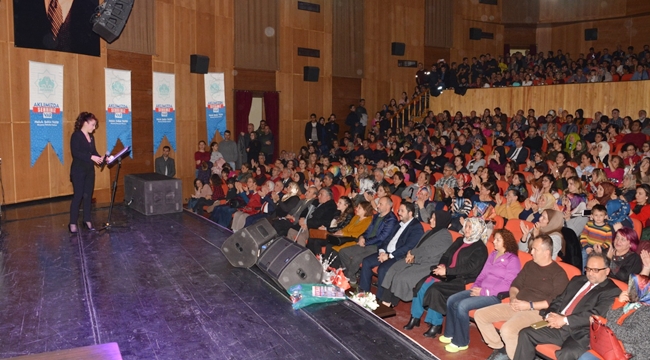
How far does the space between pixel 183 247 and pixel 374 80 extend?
9220 mm

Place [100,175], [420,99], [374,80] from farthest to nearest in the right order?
[374,80] → [420,99] → [100,175]

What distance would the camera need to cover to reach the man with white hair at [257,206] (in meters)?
7.15

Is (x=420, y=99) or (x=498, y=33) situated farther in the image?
(x=498, y=33)

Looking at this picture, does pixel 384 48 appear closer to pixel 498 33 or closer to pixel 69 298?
pixel 498 33

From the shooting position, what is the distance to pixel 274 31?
1167cm

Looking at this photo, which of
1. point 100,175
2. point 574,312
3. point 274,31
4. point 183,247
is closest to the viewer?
point 574,312

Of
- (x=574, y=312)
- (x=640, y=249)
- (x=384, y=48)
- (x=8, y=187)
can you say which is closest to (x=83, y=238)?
(x=8, y=187)

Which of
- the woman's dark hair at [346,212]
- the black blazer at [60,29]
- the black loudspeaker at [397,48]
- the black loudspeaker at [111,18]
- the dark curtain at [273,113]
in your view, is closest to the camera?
the woman's dark hair at [346,212]

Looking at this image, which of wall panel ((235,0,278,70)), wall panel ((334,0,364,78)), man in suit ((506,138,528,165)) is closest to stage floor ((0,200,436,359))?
man in suit ((506,138,528,165))

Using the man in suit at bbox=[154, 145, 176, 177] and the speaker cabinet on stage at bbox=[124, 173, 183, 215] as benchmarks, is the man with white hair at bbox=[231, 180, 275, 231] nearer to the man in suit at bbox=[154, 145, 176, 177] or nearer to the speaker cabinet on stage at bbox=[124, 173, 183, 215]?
the speaker cabinet on stage at bbox=[124, 173, 183, 215]

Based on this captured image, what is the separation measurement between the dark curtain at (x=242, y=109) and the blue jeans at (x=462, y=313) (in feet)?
25.8

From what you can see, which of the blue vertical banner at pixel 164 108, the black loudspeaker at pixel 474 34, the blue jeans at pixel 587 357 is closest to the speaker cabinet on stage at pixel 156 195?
the blue vertical banner at pixel 164 108

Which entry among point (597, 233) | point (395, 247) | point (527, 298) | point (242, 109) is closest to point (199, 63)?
point (242, 109)

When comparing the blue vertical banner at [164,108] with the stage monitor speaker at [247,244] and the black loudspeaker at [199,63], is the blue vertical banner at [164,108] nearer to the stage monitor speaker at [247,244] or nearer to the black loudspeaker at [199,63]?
the black loudspeaker at [199,63]
